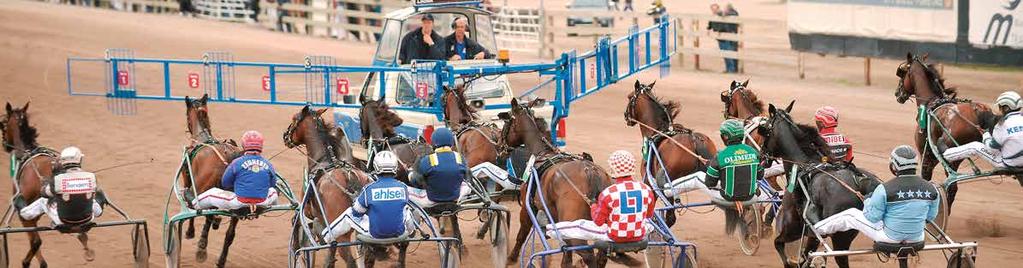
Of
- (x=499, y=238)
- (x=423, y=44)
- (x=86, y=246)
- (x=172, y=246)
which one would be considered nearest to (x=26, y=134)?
(x=86, y=246)

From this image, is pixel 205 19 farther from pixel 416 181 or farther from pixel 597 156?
pixel 416 181

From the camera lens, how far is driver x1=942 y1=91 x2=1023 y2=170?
47.2ft

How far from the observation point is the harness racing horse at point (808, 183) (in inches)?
474

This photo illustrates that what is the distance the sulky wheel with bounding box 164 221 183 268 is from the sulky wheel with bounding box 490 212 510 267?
2.90m

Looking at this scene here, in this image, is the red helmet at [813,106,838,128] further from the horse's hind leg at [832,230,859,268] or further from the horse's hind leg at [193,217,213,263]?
the horse's hind leg at [193,217,213,263]

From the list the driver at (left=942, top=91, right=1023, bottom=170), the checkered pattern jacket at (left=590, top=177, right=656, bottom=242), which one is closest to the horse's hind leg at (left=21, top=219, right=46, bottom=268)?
the checkered pattern jacket at (left=590, top=177, right=656, bottom=242)

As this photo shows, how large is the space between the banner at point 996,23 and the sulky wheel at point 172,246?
50.2 feet

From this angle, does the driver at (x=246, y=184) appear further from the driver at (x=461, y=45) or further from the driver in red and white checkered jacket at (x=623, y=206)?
the driver at (x=461, y=45)

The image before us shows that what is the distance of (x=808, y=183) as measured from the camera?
1241 cm

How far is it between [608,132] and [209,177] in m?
9.80

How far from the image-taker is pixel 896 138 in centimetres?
2117

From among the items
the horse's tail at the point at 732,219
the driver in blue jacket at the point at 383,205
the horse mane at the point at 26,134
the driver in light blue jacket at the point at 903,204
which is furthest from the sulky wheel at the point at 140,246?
the driver in light blue jacket at the point at 903,204

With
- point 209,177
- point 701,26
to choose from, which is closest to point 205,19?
point 701,26

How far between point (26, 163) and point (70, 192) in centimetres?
133
